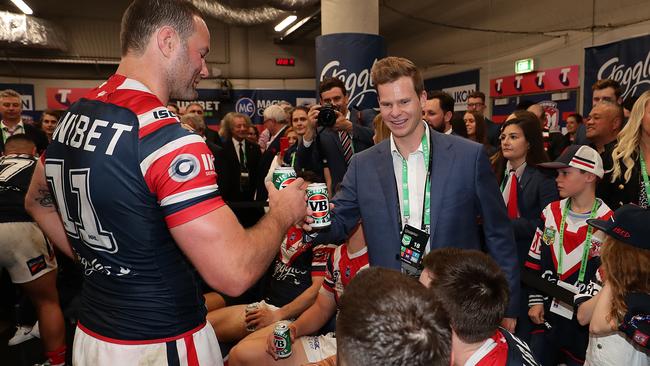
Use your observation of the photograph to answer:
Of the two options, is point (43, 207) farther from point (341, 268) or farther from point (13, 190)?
point (13, 190)

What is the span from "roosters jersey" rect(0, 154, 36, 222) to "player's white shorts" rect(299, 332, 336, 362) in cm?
239

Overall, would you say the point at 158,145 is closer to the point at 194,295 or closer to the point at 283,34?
the point at 194,295

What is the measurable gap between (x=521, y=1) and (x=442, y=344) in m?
9.44

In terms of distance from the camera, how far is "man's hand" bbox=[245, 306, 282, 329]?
2.81m

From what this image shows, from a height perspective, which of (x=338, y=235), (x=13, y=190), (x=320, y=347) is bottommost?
(x=320, y=347)

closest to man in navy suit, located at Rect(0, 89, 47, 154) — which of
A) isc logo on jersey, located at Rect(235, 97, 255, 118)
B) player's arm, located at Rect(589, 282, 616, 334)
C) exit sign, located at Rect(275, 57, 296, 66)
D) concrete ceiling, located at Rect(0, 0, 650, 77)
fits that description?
player's arm, located at Rect(589, 282, 616, 334)

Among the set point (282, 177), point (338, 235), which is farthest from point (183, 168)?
point (338, 235)

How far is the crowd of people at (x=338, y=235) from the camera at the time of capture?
3.89ft

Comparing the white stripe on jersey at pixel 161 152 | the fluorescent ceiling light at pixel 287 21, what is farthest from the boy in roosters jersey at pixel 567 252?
the fluorescent ceiling light at pixel 287 21

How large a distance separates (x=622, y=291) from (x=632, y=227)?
0.26m

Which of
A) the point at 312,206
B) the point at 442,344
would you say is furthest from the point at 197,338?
the point at 442,344

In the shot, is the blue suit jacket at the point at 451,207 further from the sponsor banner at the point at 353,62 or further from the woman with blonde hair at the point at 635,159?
the sponsor banner at the point at 353,62

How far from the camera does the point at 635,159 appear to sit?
2.85 metres

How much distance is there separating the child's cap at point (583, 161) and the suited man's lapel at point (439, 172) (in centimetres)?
123
